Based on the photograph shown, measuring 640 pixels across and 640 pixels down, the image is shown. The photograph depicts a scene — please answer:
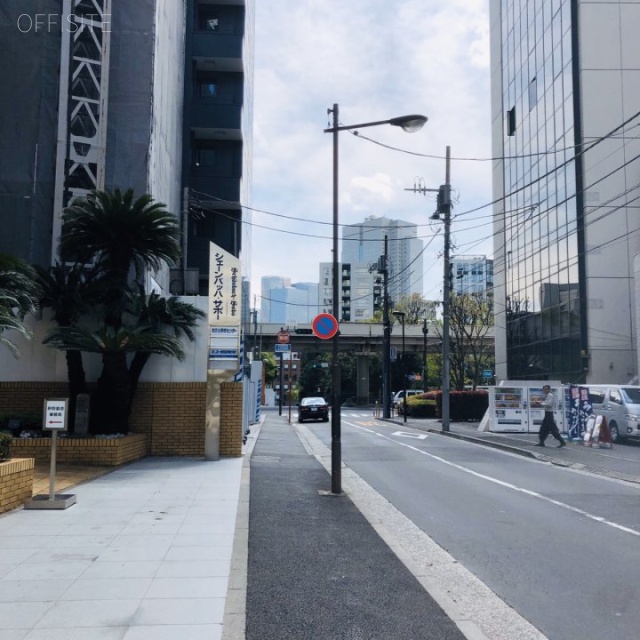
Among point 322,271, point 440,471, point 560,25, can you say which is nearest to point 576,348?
point 560,25

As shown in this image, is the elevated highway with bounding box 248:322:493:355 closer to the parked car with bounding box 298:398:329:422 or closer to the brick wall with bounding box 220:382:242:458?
the parked car with bounding box 298:398:329:422

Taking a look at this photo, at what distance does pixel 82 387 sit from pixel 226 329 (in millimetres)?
3373

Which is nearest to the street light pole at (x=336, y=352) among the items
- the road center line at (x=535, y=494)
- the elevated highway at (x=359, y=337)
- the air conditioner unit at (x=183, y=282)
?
the road center line at (x=535, y=494)

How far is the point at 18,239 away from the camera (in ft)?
55.6

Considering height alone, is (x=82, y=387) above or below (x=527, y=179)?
below

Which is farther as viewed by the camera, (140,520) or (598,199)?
(598,199)

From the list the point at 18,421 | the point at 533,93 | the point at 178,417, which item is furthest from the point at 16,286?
the point at 533,93

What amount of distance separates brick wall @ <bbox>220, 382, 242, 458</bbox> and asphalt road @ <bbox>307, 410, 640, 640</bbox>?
2.78 m

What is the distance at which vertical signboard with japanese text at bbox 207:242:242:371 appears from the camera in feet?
51.5

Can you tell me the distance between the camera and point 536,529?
29.5ft

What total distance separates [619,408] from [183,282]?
14.7 meters

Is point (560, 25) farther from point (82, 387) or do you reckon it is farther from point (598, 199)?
point (82, 387)

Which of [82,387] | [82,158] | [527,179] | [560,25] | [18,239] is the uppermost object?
[560,25]

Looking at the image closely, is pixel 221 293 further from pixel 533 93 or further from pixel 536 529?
pixel 533 93
